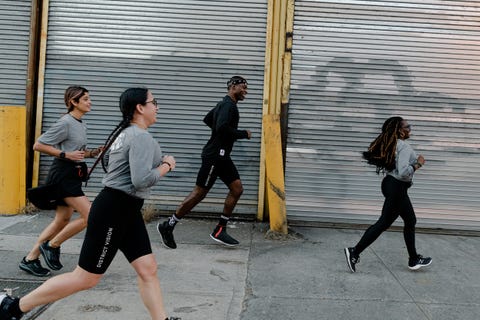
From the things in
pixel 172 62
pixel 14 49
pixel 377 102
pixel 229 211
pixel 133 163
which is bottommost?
pixel 229 211

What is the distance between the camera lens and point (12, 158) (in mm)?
6805

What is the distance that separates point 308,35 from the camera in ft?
23.2

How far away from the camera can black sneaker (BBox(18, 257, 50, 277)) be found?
4605mm

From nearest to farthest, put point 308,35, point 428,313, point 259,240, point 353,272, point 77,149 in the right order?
point 428,313 < point 77,149 < point 353,272 < point 259,240 < point 308,35

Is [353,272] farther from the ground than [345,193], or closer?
closer

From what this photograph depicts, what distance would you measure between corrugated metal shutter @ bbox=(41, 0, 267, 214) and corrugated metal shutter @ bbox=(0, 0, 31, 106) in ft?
1.22

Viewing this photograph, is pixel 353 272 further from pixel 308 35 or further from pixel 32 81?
pixel 32 81

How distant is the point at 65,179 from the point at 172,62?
3.16 meters

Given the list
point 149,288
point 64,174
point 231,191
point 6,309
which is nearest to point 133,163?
point 149,288

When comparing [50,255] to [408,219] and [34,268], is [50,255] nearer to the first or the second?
[34,268]

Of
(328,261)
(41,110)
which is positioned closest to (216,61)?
(41,110)

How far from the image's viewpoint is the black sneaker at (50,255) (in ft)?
15.4

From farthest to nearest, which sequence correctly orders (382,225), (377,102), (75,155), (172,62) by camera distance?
(172,62), (377,102), (382,225), (75,155)

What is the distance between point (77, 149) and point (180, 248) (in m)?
1.80
